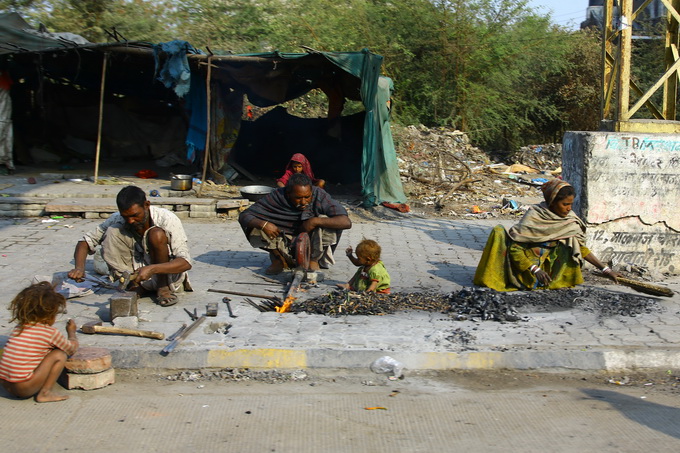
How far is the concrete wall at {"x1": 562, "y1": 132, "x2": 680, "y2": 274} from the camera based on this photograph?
23.3ft

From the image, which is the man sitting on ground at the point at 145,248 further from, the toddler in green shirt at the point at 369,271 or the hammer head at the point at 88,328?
the toddler in green shirt at the point at 369,271

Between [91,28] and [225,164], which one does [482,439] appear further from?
[91,28]

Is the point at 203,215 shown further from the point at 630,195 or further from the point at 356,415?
the point at 356,415

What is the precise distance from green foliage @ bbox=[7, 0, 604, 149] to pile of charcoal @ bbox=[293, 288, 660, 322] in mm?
12042

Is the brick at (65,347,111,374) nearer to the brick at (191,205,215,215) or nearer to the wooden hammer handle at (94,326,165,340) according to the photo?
the wooden hammer handle at (94,326,165,340)

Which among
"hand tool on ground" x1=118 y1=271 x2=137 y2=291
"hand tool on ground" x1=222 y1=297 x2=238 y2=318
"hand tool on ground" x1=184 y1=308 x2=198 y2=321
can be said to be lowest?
"hand tool on ground" x1=184 y1=308 x2=198 y2=321

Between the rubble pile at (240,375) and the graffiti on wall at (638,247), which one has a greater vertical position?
the graffiti on wall at (638,247)

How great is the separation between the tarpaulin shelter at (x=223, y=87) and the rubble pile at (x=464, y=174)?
4.13 ft

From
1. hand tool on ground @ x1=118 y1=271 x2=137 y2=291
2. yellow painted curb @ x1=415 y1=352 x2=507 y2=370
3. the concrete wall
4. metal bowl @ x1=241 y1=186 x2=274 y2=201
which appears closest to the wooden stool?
hand tool on ground @ x1=118 y1=271 x2=137 y2=291

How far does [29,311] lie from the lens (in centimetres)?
400

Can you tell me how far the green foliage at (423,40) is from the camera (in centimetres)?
1877

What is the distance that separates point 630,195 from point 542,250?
57.2 inches

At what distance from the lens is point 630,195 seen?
7172 mm

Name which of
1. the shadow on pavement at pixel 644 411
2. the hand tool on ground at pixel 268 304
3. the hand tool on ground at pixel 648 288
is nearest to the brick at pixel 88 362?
the hand tool on ground at pixel 268 304
